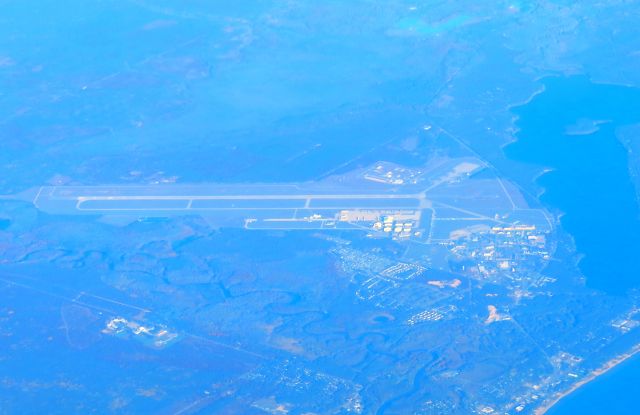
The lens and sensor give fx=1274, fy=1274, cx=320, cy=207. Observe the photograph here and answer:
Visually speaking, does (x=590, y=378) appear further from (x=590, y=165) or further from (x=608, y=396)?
(x=590, y=165)

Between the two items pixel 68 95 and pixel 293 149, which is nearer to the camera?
pixel 293 149

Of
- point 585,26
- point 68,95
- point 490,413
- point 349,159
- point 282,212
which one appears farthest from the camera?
point 585,26

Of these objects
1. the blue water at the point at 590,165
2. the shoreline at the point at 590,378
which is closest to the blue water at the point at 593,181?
the blue water at the point at 590,165

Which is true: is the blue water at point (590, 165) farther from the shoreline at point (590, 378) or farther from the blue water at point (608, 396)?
the blue water at point (608, 396)

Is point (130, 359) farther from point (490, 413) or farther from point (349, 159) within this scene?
point (349, 159)

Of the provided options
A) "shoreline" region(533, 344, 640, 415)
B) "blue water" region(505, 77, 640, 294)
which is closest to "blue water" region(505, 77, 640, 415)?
"blue water" region(505, 77, 640, 294)

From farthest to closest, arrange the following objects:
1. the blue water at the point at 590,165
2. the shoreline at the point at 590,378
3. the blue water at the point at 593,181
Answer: the blue water at the point at 590,165 < the blue water at the point at 593,181 < the shoreline at the point at 590,378

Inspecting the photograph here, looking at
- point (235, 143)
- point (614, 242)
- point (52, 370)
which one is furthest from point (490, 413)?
point (235, 143)
